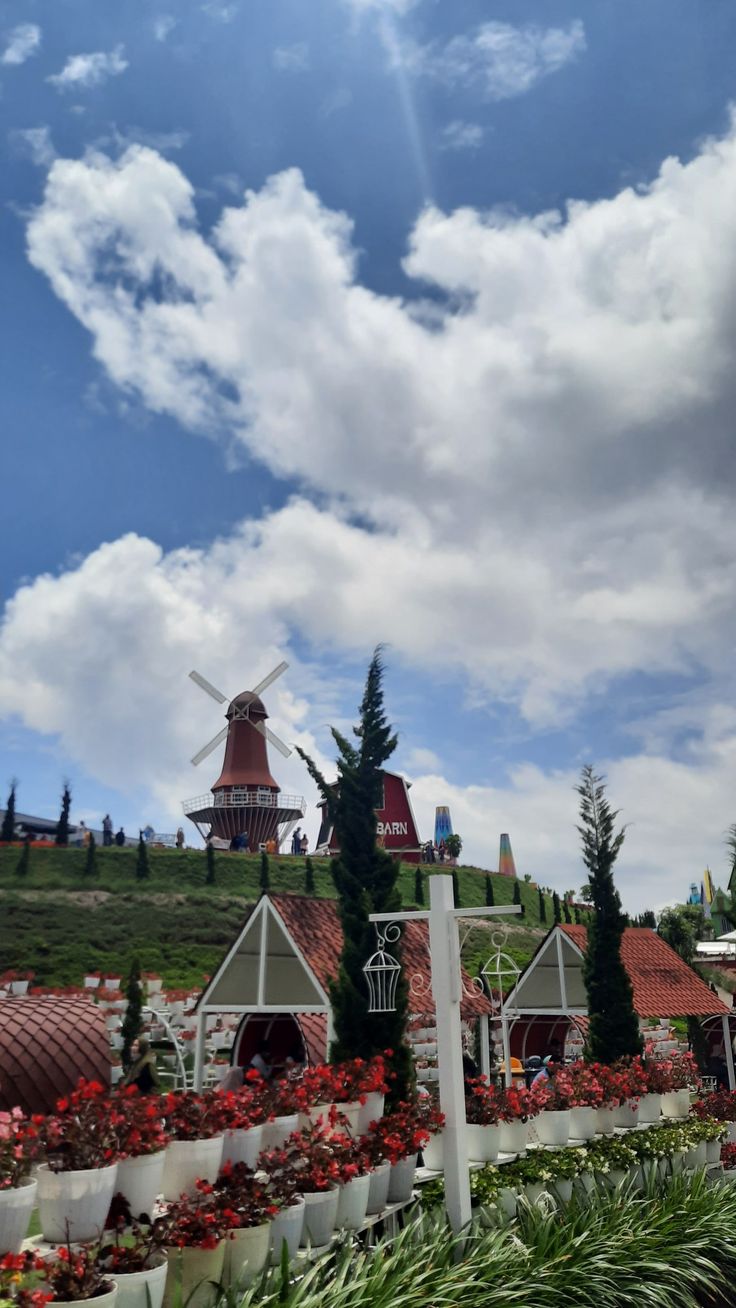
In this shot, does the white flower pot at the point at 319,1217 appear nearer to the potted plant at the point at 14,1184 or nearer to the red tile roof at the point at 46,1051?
the potted plant at the point at 14,1184

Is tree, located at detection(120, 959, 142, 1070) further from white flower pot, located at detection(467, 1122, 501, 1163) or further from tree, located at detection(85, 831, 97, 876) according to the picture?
tree, located at detection(85, 831, 97, 876)

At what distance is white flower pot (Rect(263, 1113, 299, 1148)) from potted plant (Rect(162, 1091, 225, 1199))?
2.23ft

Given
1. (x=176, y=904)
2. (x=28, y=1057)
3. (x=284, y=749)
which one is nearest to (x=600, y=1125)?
(x=28, y=1057)

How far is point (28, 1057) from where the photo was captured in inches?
438

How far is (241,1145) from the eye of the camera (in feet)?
20.1

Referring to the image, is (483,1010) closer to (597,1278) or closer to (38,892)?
(597,1278)

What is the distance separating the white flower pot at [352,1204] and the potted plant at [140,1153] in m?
1.76

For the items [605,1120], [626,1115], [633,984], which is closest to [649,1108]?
[626,1115]

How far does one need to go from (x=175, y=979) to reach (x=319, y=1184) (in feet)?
107

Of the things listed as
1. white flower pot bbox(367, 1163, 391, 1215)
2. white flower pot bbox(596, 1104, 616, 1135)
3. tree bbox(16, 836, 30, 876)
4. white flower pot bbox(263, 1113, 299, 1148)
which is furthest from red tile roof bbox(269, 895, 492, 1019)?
tree bbox(16, 836, 30, 876)

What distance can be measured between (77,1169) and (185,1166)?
36.3 inches

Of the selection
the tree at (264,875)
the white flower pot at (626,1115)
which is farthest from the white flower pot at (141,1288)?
the tree at (264,875)

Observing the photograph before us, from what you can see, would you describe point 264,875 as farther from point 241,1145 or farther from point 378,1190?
point 241,1145

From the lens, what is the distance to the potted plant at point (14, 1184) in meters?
Answer: 4.52
